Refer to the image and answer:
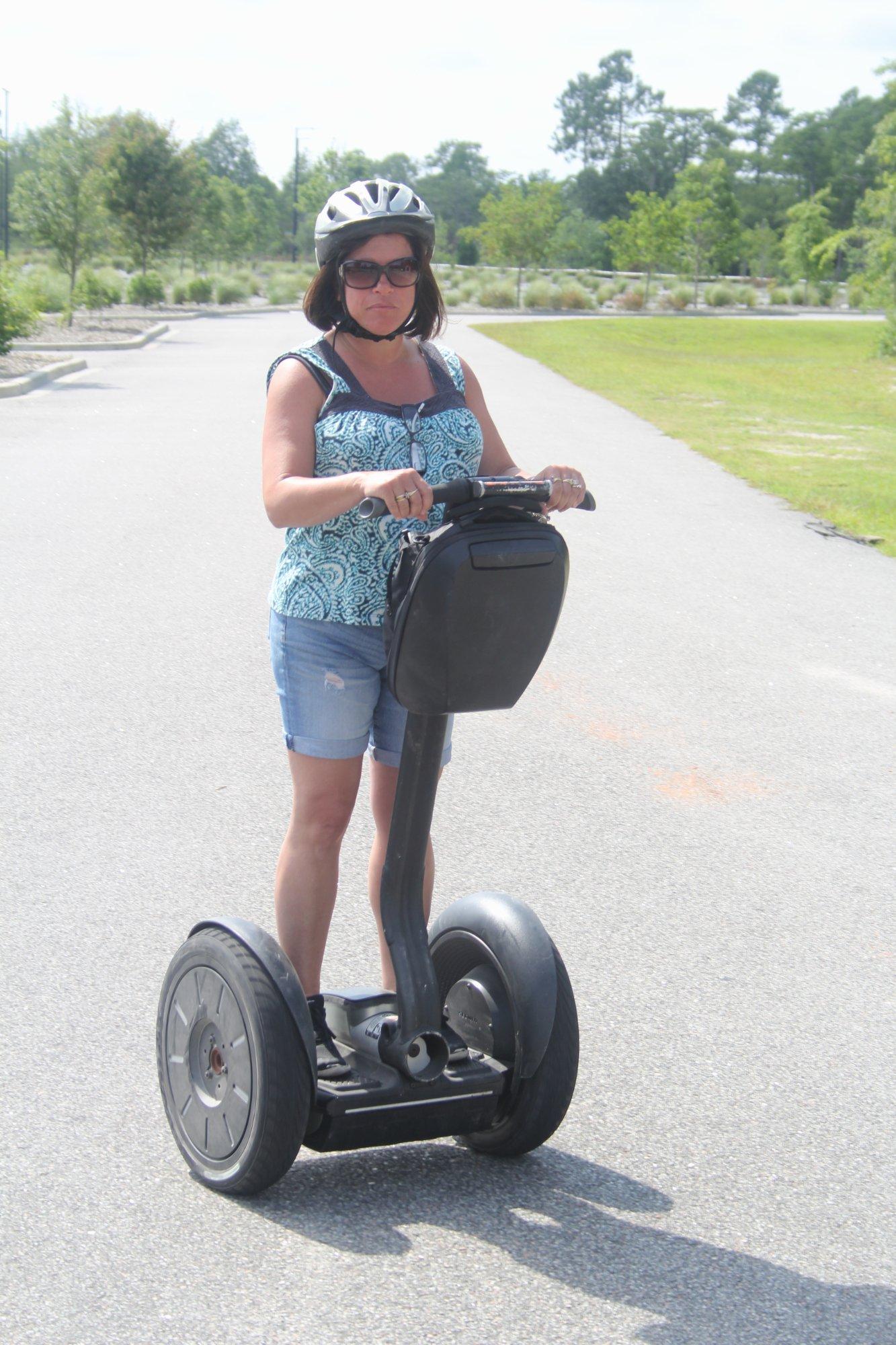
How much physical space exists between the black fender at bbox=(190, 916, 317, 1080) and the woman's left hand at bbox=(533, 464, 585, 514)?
0.98 meters

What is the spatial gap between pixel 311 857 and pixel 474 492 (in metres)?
0.90

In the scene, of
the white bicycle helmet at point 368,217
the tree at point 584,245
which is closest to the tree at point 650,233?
the tree at point 584,245

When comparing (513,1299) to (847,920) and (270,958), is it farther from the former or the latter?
(847,920)

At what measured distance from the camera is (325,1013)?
308 centimetres

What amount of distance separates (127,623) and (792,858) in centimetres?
416

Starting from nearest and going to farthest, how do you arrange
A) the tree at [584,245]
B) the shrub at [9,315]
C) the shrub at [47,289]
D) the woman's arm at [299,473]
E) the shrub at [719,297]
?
the woman's arm at [299,473]
the shrub at [9,315]
the shrub at [47,289]
the shrub at [719,297]
the tree at [584,245]

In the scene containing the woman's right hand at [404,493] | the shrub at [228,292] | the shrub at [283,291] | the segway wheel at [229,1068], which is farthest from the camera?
the shrub at [283,291]

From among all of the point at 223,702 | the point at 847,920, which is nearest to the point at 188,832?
the point at 223,702

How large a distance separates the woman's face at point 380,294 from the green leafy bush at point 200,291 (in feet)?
174

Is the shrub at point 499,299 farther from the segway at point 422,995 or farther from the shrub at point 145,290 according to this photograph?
→ the segway at point 422,995

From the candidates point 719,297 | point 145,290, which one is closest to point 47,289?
point 145,290

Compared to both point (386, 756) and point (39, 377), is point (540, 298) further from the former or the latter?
point (386, 756)

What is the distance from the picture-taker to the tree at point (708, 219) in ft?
223

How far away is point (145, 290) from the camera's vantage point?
158 ft
